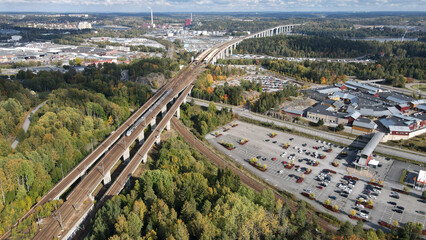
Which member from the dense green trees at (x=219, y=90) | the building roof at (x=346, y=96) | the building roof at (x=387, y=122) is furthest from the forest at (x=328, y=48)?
the building roof at (x=387, y=122)

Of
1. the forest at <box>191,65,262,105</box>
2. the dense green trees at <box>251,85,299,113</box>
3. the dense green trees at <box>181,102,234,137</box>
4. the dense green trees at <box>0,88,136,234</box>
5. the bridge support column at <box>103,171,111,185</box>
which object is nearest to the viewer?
the dense green trees at <box>0,88,136,234</box>

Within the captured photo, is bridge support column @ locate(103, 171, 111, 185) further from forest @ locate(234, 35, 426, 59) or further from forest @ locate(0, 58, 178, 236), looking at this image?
forest @ locate(234, 35, 426, 59)

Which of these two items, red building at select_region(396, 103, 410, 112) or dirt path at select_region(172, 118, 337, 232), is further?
red building at select_region(396, 103, 410, 112)

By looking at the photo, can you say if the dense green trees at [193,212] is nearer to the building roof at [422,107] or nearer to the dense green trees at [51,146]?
the dense green trees at [51,146]

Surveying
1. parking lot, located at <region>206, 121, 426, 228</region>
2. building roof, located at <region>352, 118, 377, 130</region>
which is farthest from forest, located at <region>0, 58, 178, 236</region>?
building roof, located at <region>352, 118, 377, 130</region>

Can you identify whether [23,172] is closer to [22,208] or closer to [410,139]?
[22,208]

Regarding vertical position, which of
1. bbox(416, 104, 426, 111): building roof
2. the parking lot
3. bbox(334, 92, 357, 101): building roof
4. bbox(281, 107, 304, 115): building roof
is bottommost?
the parking lot

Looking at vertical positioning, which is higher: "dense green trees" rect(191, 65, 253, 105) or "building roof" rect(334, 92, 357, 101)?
"building roof" rect(334, 92, 357, 101)
